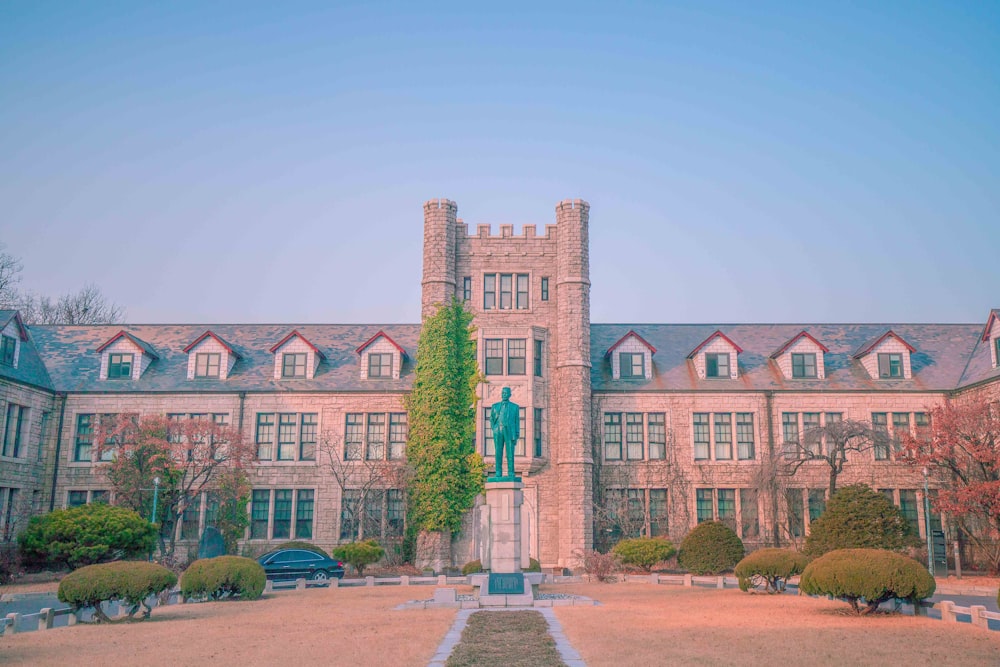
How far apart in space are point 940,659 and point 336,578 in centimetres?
2179

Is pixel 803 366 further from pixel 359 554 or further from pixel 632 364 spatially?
pixel 359 554

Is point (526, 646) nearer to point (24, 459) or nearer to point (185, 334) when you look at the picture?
point (24, 459)

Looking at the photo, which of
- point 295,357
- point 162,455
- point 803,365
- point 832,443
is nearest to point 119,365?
point 295,357

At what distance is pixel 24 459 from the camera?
3784cm

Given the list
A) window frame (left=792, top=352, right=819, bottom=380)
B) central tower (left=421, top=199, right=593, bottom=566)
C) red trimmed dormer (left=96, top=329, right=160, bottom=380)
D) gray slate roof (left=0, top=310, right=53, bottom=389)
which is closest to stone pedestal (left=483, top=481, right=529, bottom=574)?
central tower (left=421, top=199, right=593, bottom=566)

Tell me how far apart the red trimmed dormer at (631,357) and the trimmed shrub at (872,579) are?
22595mm

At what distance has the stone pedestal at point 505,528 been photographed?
25172mm

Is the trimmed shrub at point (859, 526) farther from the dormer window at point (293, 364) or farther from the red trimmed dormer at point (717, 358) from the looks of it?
the dormer window at point (293, 364)

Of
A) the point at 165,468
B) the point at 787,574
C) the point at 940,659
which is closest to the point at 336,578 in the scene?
the point at 165,468

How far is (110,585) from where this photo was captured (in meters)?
18.8

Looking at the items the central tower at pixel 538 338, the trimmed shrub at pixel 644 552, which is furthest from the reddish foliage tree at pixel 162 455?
the trimmed shrub at pixel 644 552

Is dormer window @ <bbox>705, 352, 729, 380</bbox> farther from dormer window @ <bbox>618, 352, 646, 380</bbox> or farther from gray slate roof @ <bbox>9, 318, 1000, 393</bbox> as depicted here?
dormer window @ <bbox>618, 352, 646, 380</bbox>

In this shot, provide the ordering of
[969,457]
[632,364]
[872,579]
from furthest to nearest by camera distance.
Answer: [632,364]
[969,457]
[872,579]

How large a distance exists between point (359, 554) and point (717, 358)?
18.9 meters
